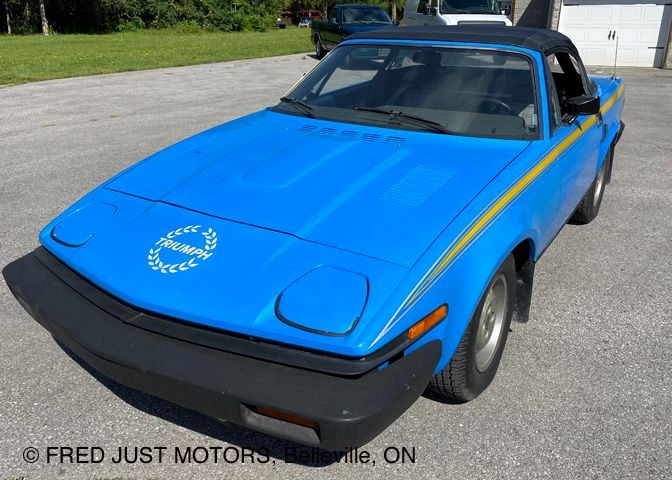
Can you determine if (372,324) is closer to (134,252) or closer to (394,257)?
(394,257)

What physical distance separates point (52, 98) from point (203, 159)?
29.5ft

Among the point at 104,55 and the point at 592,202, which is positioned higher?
the point at 592,202

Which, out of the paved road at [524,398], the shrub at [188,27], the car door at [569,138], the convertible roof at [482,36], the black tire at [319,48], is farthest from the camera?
the shrub at [188,27]

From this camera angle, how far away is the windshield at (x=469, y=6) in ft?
46.0

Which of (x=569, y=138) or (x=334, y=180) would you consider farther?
(x=569, y=138)

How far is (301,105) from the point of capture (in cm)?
362

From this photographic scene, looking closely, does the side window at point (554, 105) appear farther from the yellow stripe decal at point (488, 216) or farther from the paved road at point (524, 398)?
the paved road at point (524, 398)

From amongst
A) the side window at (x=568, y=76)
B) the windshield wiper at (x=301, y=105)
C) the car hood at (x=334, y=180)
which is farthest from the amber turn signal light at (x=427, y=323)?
the side window at (x=568, y=76)

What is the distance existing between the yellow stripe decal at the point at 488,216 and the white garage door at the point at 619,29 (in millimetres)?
13851

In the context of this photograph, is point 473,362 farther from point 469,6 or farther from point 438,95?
point 469,6

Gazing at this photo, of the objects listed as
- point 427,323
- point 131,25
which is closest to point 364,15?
point 427,323

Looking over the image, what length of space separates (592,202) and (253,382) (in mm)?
3742

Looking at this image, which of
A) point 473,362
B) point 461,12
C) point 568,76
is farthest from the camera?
point 461,12

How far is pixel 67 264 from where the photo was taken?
95.7 inches
